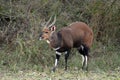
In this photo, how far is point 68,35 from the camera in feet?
44.0

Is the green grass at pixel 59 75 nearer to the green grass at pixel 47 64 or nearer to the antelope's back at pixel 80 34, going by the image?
the green grass at pixel 47 64

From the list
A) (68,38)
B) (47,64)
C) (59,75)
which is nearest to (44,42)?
(47,64)

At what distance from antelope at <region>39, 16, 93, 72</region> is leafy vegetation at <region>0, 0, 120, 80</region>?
539mm

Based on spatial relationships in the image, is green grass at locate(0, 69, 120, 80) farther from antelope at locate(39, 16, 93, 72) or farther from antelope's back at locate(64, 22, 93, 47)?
antelope's back at locate(64, 22, 93, 47)

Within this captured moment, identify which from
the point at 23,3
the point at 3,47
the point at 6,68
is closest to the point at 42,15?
the point at 23,3

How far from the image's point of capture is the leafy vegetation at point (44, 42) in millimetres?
13570

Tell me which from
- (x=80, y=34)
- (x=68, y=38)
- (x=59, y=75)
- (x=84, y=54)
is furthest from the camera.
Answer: (x=84, y=54)

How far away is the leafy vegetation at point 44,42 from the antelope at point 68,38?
539 millimetres

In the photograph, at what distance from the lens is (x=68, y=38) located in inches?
524

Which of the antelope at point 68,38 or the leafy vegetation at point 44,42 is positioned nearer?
the antelope at point 68,38

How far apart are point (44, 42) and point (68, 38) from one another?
67.9 inches

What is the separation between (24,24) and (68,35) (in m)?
2.45

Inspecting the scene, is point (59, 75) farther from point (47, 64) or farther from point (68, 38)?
point (47, 64)

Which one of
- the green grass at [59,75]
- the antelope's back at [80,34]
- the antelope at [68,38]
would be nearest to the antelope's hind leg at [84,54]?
the antelope at [68,38]
